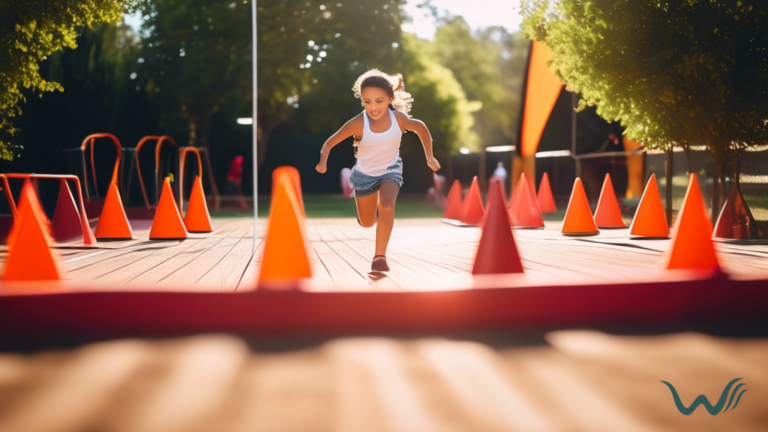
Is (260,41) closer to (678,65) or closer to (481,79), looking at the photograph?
(678,65)

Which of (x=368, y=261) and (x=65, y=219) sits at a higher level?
(x=65, y=219)

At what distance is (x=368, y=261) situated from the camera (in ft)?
27.8

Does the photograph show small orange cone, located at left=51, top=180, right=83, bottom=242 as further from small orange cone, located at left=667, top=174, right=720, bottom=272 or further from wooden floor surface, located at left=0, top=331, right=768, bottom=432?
small orange cone, located at left=667, top=174, right=720, bottom=272

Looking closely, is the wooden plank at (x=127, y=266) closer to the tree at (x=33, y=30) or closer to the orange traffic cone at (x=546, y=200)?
the tree at (x=33, y=30)

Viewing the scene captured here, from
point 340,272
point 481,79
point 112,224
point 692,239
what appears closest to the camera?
point 692,239

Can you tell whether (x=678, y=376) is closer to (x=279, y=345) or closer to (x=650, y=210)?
(x=279, y=345)

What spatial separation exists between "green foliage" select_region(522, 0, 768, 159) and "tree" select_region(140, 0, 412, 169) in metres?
17.4

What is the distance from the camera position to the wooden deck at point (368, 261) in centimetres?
650

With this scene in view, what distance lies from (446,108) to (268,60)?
531 inches

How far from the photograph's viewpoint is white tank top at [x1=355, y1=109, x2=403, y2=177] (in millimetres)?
7329

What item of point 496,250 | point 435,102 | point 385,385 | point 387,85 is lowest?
point 385,385

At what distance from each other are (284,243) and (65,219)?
6187 millimetres

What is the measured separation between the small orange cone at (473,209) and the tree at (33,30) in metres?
6.87

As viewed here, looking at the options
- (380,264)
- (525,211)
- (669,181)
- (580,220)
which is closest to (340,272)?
(380,264)
